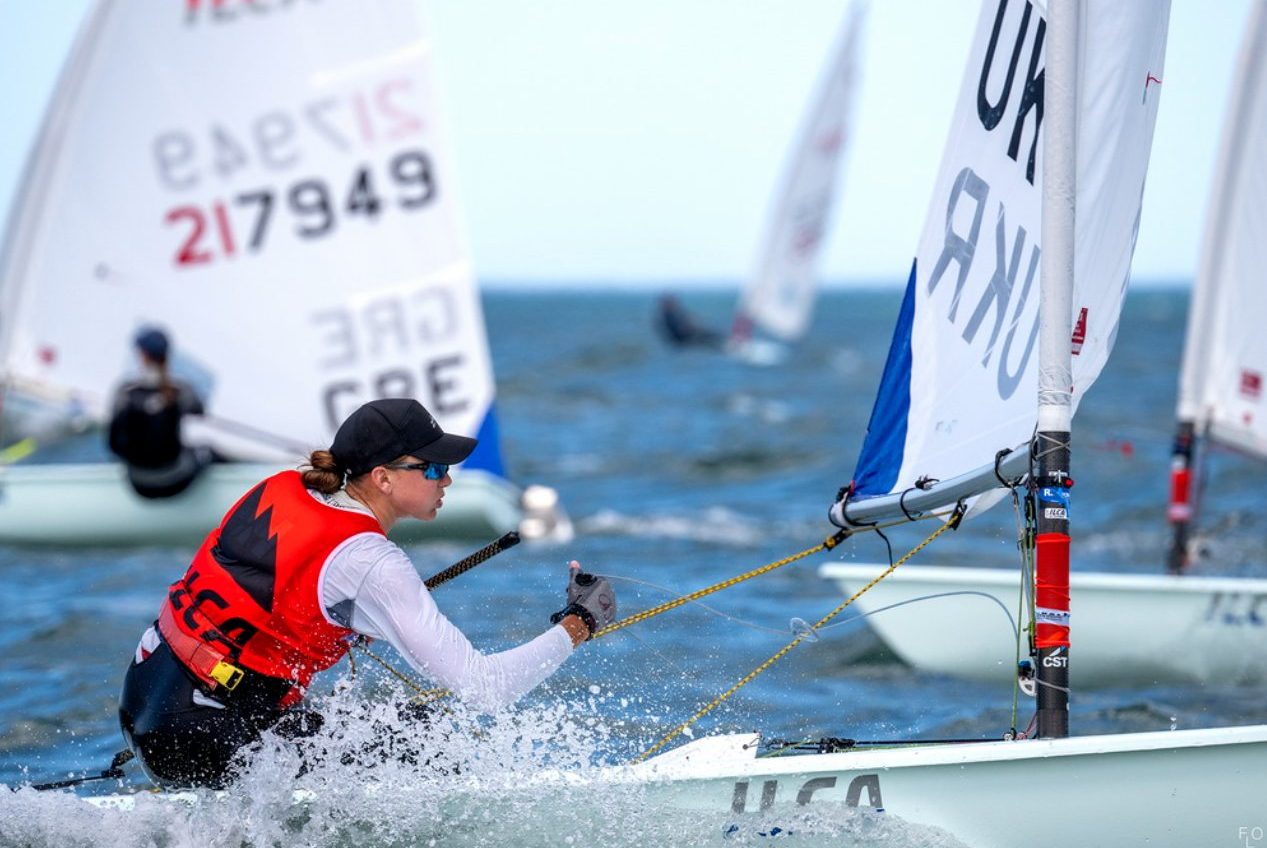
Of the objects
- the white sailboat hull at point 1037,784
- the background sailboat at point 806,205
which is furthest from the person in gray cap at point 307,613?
the background sailboat at point 806,205

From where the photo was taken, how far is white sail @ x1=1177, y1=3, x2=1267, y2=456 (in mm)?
5871

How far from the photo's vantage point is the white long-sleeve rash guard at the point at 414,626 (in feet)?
8.66

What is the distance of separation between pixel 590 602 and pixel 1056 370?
95 cm

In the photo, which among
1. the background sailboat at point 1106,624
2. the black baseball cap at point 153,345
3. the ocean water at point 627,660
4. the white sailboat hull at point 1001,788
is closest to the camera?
the white sailboat hull at point 1001,788

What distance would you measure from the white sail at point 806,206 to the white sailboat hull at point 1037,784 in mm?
17348

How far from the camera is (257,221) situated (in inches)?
307

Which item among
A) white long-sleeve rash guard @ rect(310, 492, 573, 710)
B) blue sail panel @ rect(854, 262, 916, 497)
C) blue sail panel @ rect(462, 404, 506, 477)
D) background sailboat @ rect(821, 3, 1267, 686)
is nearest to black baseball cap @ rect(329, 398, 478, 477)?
white long-sleeve rash guard @ rect(310, 492, 573, 710)

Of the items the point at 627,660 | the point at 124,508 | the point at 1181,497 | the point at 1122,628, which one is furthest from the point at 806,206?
the point at 627,660

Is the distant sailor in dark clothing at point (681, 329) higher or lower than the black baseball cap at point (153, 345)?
lower

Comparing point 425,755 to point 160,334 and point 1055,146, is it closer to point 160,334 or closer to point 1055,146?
point 1055,146

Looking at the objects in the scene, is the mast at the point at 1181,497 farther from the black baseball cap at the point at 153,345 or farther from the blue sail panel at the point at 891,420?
the black baseball cap at the point at 153,345

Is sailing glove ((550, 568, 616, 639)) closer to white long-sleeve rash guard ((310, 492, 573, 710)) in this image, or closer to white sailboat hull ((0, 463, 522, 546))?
white long-sleeve rash guard ((310, 492, 573, 710))

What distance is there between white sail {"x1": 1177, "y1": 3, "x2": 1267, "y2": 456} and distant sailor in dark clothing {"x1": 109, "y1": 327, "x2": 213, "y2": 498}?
171 inches

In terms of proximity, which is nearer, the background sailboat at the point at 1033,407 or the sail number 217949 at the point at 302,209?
the background sailboat at the point at 1033,407
